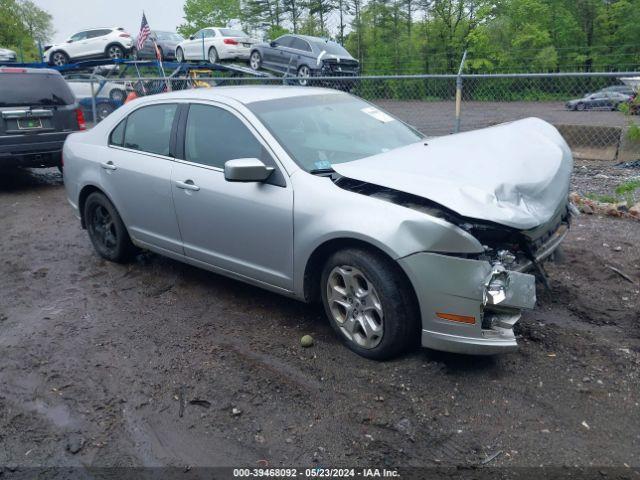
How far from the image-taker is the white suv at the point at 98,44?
23.2m

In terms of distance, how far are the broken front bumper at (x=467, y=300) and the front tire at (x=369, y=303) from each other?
0.13 m

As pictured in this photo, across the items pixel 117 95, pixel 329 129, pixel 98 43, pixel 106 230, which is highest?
pixel 98 43

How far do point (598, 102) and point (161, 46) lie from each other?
58.3ft

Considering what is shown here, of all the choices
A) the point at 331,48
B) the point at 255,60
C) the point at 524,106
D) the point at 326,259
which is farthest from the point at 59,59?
the point at 326,259

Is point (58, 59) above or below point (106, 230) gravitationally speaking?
above

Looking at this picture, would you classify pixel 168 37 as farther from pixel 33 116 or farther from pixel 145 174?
pixel 145 174

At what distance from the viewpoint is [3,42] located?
54188 millimetres

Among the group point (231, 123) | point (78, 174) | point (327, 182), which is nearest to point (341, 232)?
point (327, 182)

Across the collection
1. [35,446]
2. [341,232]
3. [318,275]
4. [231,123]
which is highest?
[231,123]

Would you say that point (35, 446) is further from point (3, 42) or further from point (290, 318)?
point (3, 42)

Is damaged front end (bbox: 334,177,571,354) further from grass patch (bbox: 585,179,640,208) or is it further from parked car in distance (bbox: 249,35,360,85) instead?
parked car in distance (bbox: 249,35,360,85)

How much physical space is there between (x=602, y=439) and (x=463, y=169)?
5.62 ft

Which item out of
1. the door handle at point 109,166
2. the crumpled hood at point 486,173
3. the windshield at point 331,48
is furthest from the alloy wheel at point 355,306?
the windshield at point 331,48

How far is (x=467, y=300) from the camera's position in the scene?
3469 millimetres
